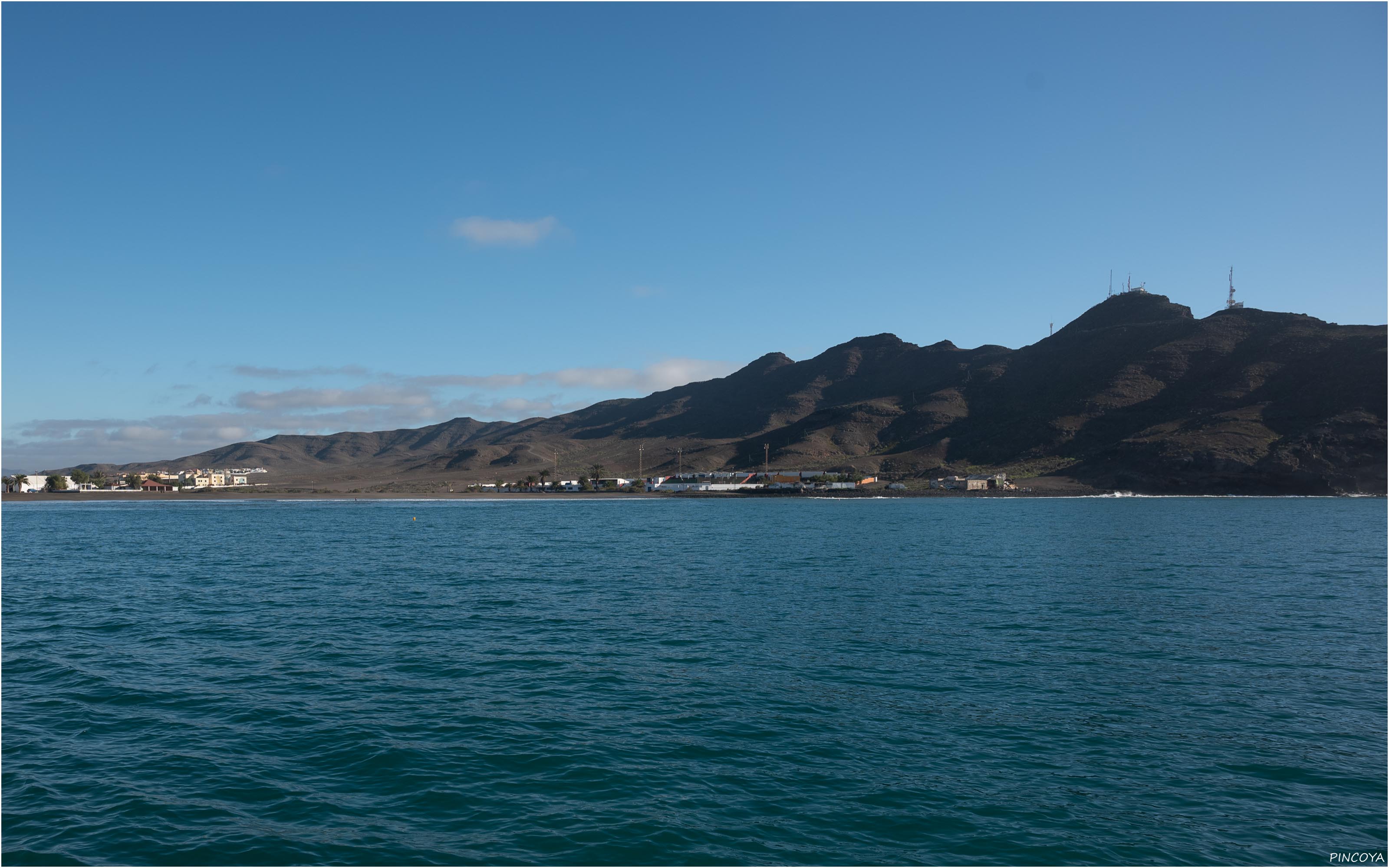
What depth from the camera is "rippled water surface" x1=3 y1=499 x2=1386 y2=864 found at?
16.7 m

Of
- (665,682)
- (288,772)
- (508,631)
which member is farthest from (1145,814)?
(508,631)

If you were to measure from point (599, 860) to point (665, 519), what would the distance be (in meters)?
121

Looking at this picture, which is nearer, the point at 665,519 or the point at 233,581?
the point at 233,581

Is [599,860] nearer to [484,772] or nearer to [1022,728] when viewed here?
[484,772]

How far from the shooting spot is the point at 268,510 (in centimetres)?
16900

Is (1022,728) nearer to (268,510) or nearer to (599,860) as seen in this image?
(599,860)

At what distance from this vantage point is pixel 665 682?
28.0 m

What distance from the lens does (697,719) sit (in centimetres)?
2394

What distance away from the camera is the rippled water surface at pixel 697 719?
16.7 metres

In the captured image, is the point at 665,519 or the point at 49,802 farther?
the point at 665,519

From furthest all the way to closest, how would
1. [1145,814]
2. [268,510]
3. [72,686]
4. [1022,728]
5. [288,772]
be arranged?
[268,510]
[72,686]
[1022,728]
[288,772]
[1145,814]

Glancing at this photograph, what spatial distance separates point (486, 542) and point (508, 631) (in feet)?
175

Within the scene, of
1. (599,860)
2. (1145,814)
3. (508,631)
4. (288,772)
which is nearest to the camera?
(599,860)

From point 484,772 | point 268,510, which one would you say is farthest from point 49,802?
point 268,510
